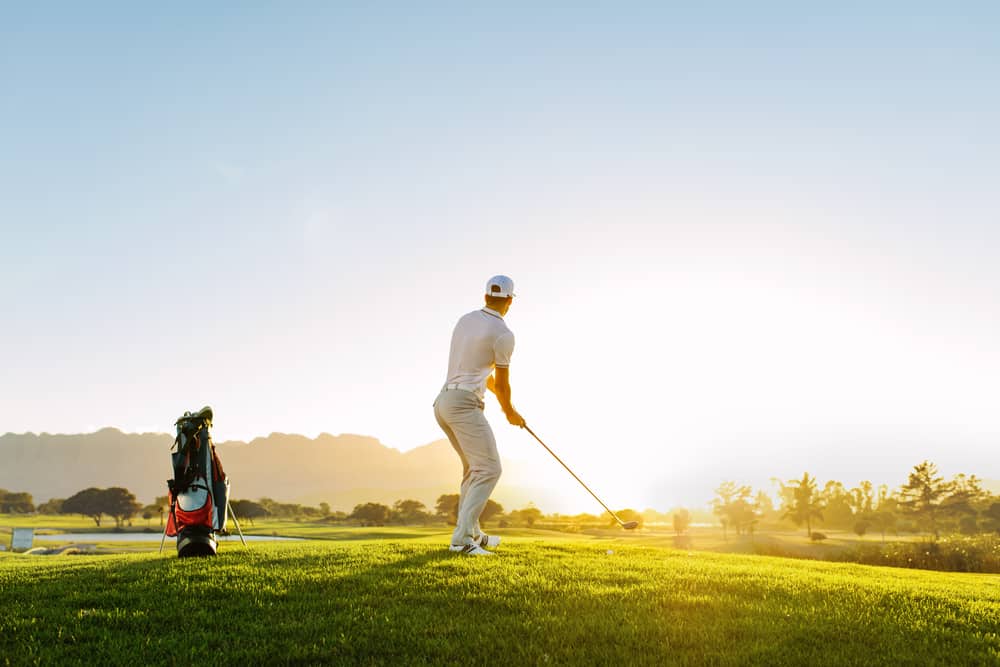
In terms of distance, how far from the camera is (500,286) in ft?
29.4

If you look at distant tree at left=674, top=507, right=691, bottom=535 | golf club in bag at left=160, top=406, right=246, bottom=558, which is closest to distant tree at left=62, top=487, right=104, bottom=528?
distant tree at left=674, top=507, right=691, bottom=535

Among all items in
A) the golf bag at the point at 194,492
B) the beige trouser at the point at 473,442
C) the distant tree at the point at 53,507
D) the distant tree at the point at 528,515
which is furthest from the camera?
the distant tree at the point at 53,507

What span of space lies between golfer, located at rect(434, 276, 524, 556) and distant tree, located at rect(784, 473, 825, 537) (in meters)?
103

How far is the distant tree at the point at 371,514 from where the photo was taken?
221 ft

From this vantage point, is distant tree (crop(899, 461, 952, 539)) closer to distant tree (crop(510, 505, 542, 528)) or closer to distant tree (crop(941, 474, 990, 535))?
distant tree (crop(941, 474, 990, 535))

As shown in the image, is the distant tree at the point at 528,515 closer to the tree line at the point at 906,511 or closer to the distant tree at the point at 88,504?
the tree line at the point at 906,511

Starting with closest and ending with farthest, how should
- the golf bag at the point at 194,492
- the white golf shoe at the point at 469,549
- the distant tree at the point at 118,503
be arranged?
the white golf shoe at the point at 469,549, the golf bag at the point at 194,492, the distant tree at the point at 118,503

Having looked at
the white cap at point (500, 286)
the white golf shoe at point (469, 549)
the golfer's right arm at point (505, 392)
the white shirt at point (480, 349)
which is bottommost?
the white golf shoe at point (469, 549)

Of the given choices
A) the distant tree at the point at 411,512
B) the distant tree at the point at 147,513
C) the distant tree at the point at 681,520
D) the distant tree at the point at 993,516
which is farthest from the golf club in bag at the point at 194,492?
the distant tree at the point at 147,513

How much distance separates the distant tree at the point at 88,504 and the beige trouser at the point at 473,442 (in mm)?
105046

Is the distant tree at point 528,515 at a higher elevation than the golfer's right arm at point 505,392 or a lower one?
lower

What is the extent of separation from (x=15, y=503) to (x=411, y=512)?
3713 inches

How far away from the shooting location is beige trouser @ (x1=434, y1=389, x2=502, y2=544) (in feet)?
28.6

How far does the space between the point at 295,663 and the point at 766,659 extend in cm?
317
